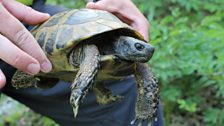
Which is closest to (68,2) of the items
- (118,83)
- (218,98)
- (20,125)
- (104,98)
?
(20,125)

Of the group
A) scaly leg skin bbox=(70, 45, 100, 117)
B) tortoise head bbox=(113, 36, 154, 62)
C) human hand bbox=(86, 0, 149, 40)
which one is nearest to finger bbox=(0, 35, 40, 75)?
scaly leg skin bbox=(70, 45, 100, 117)

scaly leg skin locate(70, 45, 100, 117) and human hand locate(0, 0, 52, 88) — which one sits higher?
human hand locate(0, 0, 52, 88)

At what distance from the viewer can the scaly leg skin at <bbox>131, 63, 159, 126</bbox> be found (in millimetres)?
1357

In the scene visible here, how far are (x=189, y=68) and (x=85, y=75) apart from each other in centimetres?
146

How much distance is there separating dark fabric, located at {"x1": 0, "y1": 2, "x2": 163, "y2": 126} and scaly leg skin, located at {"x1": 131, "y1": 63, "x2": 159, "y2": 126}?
1.19ft

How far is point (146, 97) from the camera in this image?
4.44ft

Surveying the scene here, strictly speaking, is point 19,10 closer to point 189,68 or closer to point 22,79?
point 22,79

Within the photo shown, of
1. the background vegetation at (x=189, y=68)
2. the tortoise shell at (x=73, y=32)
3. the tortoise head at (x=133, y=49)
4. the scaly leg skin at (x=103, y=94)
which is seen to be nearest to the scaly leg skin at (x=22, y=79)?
the tortoise shell at (x=73, y=32)

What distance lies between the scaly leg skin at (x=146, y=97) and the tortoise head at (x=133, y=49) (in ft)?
0.21

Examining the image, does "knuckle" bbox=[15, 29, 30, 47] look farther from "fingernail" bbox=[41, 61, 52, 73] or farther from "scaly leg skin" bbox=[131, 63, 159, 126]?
"scaly leg skin" bbox=[131, 63, 159, 126]

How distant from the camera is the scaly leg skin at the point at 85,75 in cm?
122

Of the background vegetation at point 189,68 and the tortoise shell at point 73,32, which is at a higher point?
the tortoise shell at point 73,32

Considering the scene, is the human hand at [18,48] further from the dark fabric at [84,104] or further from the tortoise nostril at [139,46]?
the dark fabric at [84,104]

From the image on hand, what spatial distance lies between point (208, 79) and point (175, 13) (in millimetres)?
409
